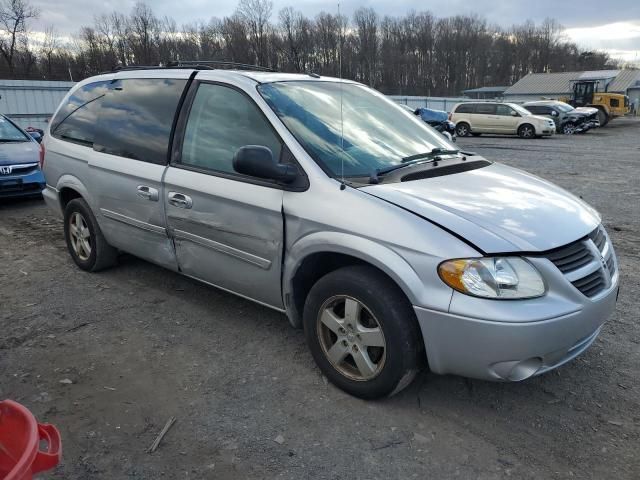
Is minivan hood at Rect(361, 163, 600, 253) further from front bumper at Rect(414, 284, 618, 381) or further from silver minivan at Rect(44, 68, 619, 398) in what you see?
front bumper at Rect(414, 284, 618, 381)

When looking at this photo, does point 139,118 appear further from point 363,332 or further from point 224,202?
point 363,332

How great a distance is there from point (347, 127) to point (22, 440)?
2433 millimetres

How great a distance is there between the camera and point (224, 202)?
3248 millimetres

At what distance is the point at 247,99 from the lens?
3.31 m

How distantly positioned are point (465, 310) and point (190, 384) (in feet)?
5.54

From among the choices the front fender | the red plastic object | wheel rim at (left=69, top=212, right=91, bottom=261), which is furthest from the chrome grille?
wheel rim at (left=69, top=212, right=91, bottom=261)

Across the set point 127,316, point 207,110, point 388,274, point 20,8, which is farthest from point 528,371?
point 20,8

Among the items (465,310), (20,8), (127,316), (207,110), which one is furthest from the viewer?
(20,8)

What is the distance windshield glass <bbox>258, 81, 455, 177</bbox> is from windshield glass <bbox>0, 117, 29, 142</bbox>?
7181 mm

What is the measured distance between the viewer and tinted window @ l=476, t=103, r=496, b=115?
24.7 metres

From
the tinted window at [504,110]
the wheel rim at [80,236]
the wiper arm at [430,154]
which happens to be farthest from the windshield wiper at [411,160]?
the tinted window at [504,110]

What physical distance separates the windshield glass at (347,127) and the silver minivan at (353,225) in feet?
0.04

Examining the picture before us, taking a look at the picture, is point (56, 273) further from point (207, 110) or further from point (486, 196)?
point (486, 196)

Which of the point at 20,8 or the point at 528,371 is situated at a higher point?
the point at 20,8
